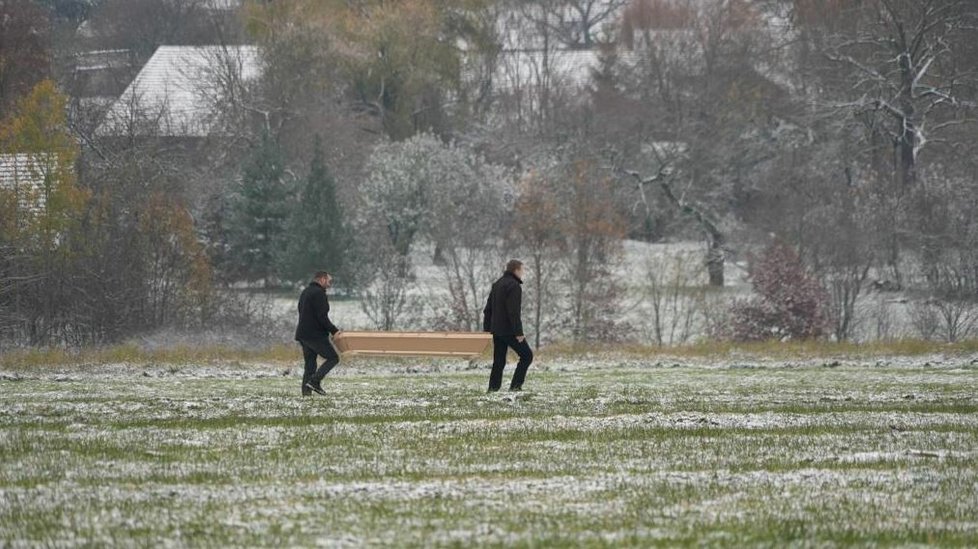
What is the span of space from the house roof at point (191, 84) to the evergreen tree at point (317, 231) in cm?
1060

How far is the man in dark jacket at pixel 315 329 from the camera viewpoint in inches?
907

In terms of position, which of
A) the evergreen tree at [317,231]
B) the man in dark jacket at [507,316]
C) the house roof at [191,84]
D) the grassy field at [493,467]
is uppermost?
the house roof at [191,84]

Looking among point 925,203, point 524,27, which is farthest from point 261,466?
point 524,27

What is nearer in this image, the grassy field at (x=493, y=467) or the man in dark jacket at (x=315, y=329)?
the grassy field at (x=493, y=467)

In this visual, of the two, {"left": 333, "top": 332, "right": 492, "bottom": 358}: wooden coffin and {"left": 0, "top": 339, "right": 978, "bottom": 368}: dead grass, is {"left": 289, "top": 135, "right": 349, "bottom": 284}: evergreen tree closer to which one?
{"left": 0, "top": 339, "right": 978, "bottom": 368}: dead grass

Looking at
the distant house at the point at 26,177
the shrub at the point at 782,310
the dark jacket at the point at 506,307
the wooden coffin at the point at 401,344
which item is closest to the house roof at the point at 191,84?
the distant house at the point at 26,177

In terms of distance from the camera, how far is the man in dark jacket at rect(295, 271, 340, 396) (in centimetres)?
2305

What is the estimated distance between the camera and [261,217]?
238ft

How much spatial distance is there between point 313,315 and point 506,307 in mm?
2834

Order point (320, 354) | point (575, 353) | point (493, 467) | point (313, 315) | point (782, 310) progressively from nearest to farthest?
point (493, 467) → point (313, 315) → point (320, 354) → point (575, 353) → point (782, 310)

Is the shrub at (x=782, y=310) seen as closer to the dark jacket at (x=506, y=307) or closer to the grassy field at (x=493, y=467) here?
the grassy field at (x=493, y=467)

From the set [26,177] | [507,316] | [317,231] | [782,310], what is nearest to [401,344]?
[507,316]

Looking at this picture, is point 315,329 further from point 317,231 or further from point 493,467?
point 317,231

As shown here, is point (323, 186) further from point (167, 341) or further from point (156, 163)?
point (167, 341)
